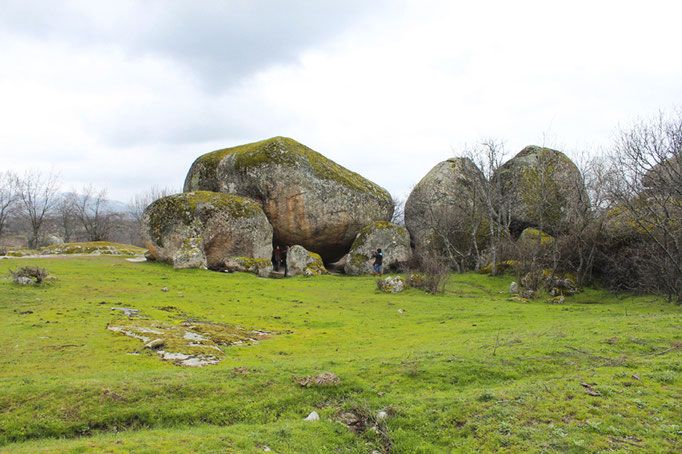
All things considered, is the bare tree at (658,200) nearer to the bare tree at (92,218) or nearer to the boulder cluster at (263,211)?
the boulder cluster at (263,211)

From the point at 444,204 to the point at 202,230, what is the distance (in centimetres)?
2251

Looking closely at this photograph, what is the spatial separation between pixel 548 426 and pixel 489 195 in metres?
34.5

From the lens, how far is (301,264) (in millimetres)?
39625

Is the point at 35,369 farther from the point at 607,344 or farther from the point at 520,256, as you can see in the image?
the point at 520,256

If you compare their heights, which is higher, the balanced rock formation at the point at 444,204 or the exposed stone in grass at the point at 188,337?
the balanced rock formation at the point at 444,204

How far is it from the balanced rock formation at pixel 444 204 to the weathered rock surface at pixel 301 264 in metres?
10.3

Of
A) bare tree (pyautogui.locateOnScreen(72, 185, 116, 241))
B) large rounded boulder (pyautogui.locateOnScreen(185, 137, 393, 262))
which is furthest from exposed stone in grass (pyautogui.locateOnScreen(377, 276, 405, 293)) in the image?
bare tree (pyautogui.locateOnScreen(72, 185, 116, 241))

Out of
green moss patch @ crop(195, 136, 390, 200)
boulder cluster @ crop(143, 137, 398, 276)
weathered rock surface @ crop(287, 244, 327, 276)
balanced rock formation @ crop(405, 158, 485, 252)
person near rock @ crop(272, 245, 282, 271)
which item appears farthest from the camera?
balanced rock formation @ crop(405, 158, 485, 252)

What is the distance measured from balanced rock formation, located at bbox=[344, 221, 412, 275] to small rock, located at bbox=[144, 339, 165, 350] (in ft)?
90.0

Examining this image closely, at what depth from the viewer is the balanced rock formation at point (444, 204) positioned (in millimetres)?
45094

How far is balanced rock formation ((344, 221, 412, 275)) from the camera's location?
139 ft

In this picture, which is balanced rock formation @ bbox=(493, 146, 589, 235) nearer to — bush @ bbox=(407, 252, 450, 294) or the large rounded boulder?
bush @ bbox=(407, 252, 450, 294)

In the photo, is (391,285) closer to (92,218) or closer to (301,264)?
(301,264)

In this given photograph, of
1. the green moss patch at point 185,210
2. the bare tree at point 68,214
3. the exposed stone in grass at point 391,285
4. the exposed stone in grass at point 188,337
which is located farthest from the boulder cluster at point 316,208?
the bare tree at point 68,214
